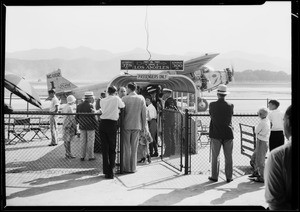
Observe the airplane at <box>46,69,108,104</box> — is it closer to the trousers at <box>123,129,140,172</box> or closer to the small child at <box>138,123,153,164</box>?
the small child at <box>138,123,153,164</box>

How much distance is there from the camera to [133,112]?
27.1 ft

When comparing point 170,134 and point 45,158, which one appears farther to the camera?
point 170,134

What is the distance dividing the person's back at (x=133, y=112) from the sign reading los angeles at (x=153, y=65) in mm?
2188

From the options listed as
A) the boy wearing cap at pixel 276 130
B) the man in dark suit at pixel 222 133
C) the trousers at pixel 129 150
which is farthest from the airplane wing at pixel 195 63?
the man in dark suit at pixel 222 133

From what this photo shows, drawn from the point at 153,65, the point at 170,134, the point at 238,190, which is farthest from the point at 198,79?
the point at 238,190

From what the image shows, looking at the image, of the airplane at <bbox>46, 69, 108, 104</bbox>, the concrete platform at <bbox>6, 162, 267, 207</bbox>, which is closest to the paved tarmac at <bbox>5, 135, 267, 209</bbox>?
the concrete platform at <bbox>6, 162, 267, 207</bbox>

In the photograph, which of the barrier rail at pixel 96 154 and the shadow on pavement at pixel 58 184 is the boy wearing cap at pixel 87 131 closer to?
the barrier rail at pixel 96 154

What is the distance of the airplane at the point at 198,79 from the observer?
74.0 feet

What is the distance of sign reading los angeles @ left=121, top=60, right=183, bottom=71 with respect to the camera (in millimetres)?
10289

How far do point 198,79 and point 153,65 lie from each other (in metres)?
15.7

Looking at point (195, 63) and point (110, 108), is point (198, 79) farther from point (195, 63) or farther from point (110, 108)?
Answer: point (110, 108)
